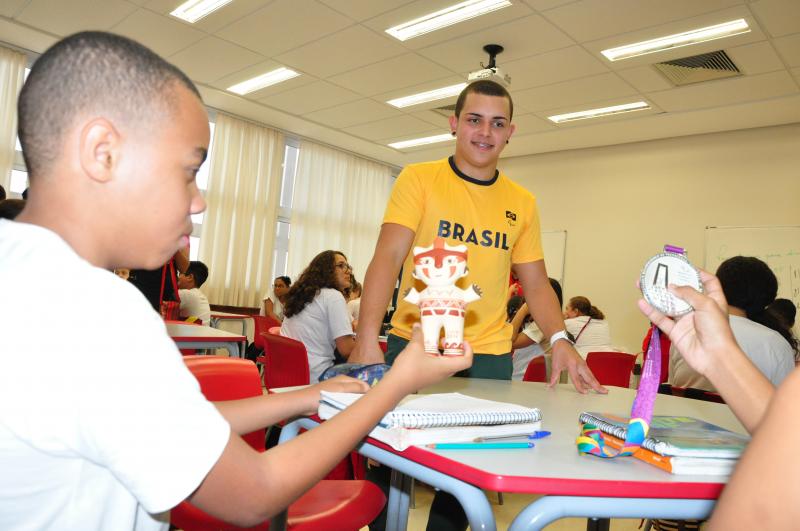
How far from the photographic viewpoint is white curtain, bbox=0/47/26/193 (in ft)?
19.8

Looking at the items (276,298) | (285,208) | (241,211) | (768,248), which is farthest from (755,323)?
(285,208)

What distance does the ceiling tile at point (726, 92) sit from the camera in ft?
17.4

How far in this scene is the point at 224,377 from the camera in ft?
4.99

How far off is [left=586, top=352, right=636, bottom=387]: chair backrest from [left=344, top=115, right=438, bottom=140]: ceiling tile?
4.33 meters

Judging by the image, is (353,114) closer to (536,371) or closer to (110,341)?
(536,371)

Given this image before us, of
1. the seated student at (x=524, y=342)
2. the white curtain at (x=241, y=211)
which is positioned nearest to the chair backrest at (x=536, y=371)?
the seated student at (x=524, y=342)

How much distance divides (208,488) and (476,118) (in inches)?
62.1

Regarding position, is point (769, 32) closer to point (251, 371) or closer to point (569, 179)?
point (569, 179)

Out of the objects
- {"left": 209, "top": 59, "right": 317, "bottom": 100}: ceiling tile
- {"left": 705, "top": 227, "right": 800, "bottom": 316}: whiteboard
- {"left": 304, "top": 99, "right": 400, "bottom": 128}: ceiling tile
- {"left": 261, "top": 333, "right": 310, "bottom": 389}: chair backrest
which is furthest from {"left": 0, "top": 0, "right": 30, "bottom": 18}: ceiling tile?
{"left": 705, "top": 227, "right": 800, "bottom": 316}: whiteboard

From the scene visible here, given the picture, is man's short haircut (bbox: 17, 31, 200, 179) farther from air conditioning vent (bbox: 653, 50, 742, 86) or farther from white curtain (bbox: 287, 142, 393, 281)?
white curtain (bbox: 287, 142, 393, 281)

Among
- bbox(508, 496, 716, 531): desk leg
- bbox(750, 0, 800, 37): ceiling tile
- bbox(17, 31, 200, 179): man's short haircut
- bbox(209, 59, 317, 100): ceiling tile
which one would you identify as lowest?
bbox(508, 496, 716, 531): desk leg

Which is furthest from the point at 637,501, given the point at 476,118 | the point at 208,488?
the point at 476,118

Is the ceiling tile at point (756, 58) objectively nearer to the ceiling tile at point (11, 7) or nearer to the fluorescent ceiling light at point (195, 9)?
the fluorescent ceiling light at point (195, 9)

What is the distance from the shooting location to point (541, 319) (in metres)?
2.08
